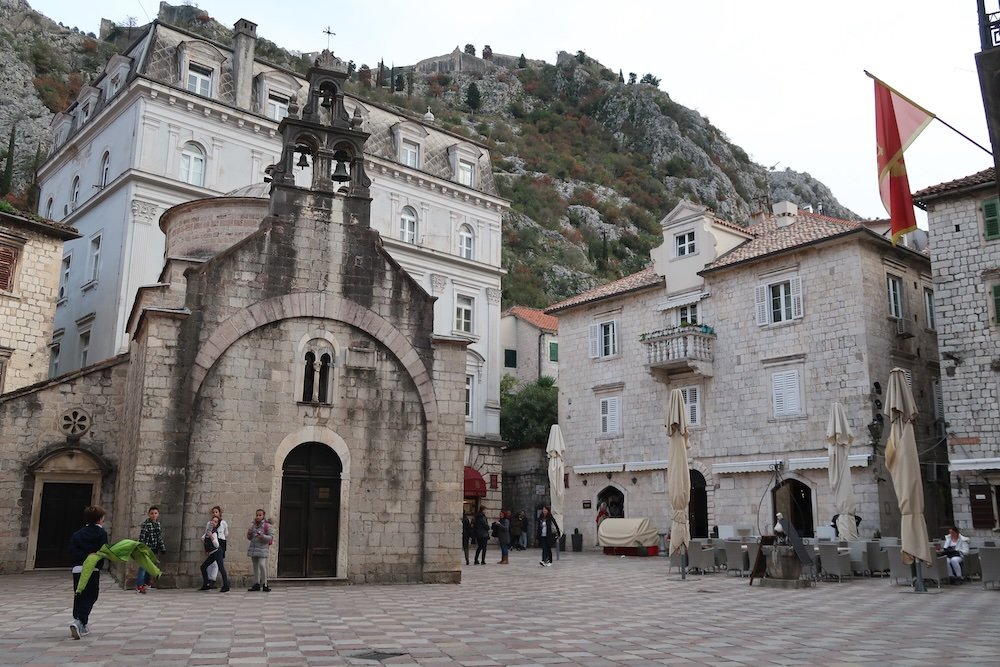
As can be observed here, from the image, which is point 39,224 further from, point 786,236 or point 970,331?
point 970,331

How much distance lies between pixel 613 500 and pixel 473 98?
85.9 metres

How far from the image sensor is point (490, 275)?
39.3 m

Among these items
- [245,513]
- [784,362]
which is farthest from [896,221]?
[245,513]

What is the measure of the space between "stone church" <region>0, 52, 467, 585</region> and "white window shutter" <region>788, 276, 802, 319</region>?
47.8ft

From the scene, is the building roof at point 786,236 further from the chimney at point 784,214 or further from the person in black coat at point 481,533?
the person in black coat at point 481,533

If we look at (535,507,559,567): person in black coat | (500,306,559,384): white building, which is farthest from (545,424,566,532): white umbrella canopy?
(500,306,559,384): white building

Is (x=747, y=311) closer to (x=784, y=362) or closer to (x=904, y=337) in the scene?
(x=784, y=362)

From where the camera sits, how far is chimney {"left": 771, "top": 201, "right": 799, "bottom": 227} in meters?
32.7

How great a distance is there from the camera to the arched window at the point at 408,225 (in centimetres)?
3628

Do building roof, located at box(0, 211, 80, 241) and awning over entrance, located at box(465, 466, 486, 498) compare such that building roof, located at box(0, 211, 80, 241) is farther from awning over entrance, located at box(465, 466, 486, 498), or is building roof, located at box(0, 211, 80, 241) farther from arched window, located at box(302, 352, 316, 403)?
awning over entrance, located at box(465, 466, 486, 498)

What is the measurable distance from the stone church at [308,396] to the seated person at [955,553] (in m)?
11.1

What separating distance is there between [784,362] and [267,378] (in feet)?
60.7

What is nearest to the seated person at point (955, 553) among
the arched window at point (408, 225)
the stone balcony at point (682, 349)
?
the stone balcony at point (682, 349)

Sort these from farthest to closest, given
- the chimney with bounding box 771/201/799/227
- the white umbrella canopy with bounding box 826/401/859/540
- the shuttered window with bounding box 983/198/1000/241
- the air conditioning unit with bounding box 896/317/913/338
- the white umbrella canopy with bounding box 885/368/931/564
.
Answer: the chimney with bounding box 771/201/799/227, the air conditioning unit with bounding box 896/317/913/338, the shuttered window with bounding box 983/198/1000/241, the white umbrella canopy with bounding box 826/401/859/540, the white umbrella canopy with bounding box 885/368/931/564
